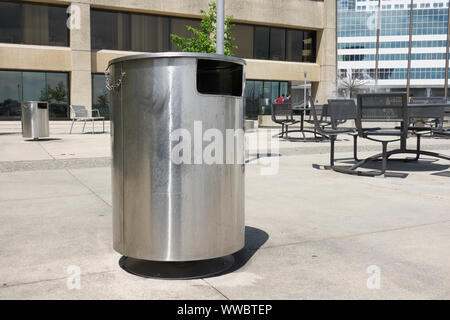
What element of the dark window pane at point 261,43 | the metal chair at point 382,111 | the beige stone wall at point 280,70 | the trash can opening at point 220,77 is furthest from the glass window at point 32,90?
the trash can opening at point 220,77

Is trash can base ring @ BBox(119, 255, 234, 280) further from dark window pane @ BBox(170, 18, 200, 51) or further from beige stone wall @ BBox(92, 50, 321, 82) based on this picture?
beige stone wall @ BBox(92, 50, 321, 82)

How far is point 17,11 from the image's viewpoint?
82.1ft

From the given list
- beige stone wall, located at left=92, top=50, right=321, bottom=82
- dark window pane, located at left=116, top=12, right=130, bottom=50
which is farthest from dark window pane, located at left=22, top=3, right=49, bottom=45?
beige stone wall, located at left=92, top=50, right=321, bottom=82

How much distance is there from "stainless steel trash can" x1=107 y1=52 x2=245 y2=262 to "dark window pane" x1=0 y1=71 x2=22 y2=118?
25.1 m

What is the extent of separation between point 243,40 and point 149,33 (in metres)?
6.47

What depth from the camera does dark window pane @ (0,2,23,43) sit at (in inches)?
978

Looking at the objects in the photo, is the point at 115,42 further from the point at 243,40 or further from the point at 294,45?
the point at 294,45

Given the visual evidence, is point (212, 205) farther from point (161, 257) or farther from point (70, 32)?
point (70, 32)

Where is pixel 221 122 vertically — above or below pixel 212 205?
above

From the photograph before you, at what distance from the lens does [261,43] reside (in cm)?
3139

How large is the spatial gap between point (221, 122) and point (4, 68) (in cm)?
2519

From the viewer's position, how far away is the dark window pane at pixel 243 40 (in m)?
30.5

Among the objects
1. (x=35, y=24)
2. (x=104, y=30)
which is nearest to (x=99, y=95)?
(x=104, y=30)
